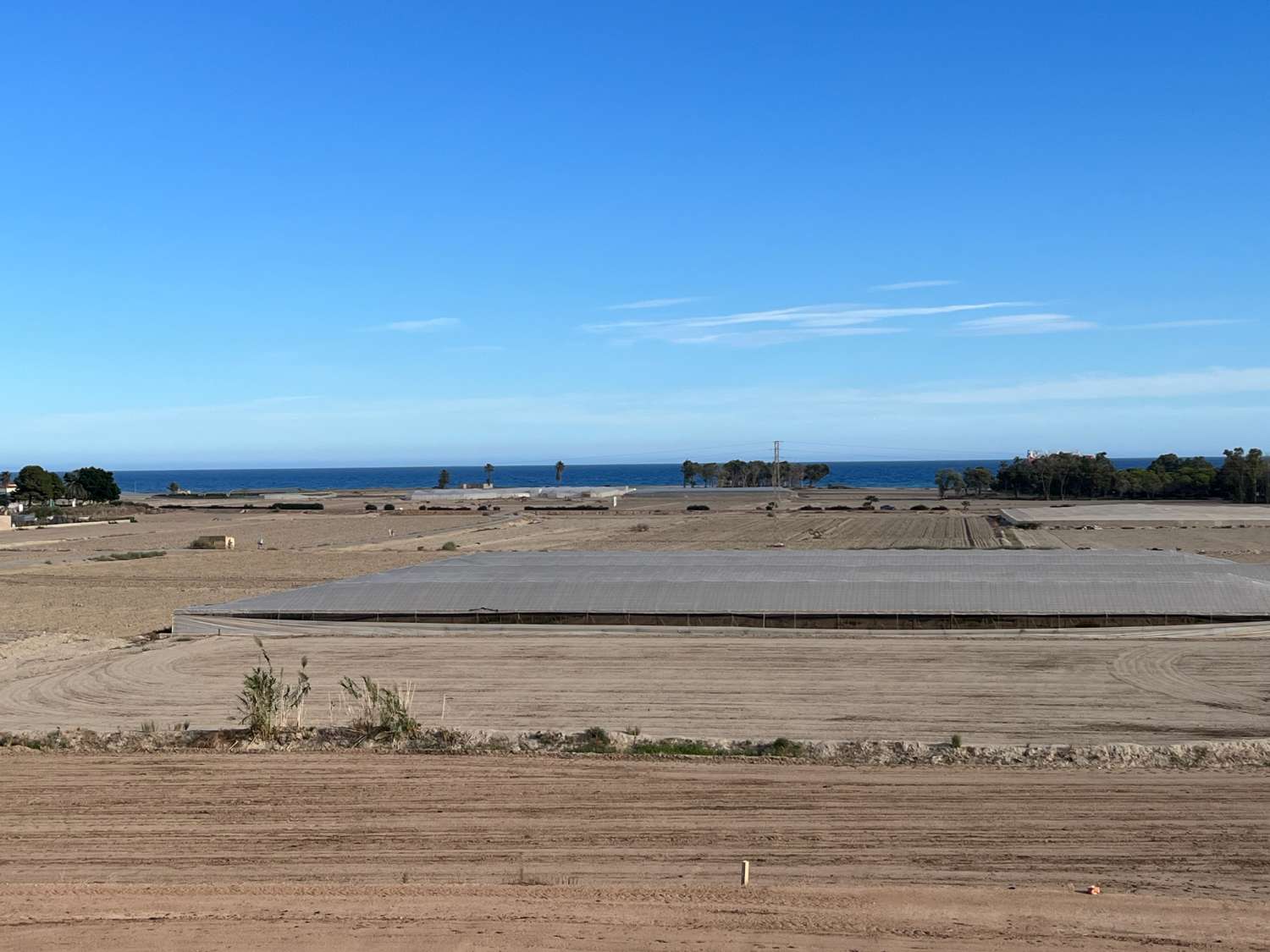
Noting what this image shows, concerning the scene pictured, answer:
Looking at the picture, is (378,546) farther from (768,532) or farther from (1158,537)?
(1158,537)

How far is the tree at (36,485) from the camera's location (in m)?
112

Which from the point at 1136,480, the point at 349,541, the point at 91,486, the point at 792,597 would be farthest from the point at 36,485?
the point at 1136,480

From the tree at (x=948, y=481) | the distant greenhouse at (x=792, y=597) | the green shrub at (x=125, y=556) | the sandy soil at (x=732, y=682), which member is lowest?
the sandy soil at (x=732, y=682)

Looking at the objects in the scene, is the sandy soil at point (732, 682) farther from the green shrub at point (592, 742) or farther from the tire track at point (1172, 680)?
the green shrub at point (592, 742)

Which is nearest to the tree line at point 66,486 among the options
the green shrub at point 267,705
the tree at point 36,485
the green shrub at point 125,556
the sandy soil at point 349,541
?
the tree at point 36,485

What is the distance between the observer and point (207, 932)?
1053 centimetres

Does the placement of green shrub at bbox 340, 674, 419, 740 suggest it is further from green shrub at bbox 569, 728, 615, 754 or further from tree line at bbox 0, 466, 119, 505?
tree line at bbox 0, 466, 119, 505

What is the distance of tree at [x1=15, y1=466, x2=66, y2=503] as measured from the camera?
112188mm

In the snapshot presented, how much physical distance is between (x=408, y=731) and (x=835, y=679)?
9.98 meters

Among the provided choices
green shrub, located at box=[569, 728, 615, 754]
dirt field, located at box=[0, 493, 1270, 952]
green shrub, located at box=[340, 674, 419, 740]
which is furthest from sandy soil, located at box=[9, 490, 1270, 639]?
green shrub, located at box=[569, 728, 615, 754]

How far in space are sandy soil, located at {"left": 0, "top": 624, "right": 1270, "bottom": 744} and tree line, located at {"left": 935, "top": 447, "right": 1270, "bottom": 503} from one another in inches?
3646

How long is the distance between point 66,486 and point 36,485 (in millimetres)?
11075

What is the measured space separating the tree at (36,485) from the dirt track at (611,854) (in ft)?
351

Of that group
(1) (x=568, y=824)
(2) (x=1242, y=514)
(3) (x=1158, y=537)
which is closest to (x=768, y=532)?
(3) (x=1158, y=537)
